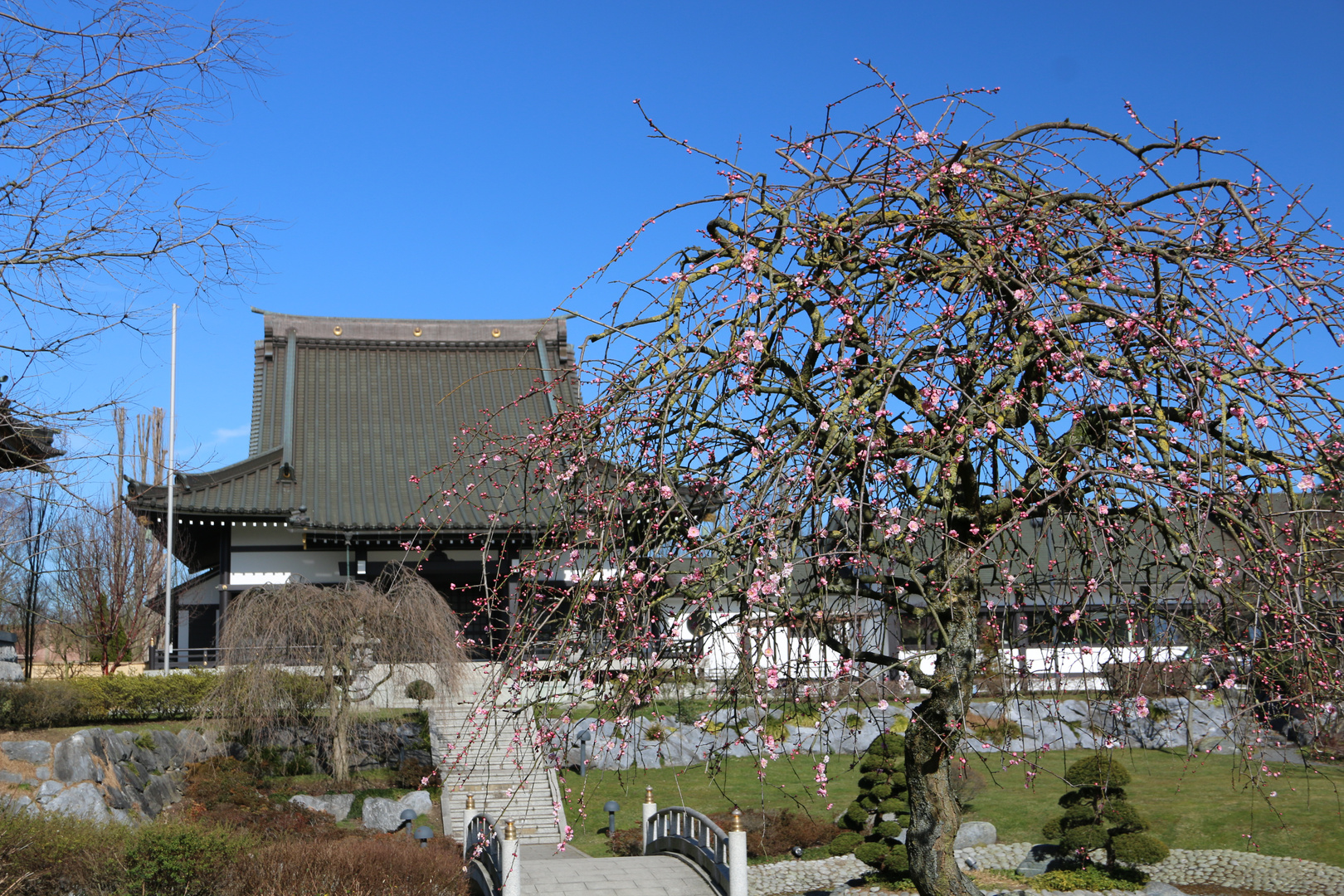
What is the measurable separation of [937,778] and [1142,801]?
11.1m

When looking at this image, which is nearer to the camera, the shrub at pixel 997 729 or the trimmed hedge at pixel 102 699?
the shrub at pixel 997 729

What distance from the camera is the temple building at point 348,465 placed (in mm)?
19453

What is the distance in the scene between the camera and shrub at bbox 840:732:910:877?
34.5 feet

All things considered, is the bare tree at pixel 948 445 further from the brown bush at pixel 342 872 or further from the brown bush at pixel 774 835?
the brown bush at pixel 774 835

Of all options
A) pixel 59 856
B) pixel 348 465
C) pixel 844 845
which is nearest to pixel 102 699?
Answer: pixel 59 856

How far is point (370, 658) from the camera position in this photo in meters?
16.9

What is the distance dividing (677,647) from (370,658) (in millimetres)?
13380

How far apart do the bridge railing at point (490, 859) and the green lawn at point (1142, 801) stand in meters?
0.91

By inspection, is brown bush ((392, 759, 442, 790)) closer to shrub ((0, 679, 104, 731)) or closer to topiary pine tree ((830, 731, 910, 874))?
shrub ((0, 679, 104, 731))

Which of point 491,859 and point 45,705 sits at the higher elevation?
point 45,705

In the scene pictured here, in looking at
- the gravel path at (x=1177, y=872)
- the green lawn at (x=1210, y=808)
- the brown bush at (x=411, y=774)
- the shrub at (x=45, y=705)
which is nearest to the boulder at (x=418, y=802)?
the brown bush at (x=411, y=774)

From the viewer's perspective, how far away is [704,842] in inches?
Answer: 439

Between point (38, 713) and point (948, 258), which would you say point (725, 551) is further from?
point (38, 713)

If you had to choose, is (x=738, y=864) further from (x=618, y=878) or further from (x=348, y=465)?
(x=348, y=465)
